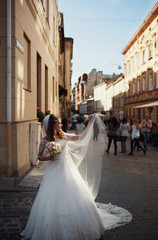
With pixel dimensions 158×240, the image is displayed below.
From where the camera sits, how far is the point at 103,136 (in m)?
4.55

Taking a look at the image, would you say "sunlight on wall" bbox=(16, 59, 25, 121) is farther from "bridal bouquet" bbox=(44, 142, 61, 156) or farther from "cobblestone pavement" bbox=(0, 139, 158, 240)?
"bridal bouquet" bbox=(44, 142, 61, 156)

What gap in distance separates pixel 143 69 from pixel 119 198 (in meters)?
26.6

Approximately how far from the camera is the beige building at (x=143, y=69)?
24.7 metres

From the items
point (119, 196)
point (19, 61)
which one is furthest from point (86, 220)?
point (19, 61)

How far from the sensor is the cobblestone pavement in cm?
351

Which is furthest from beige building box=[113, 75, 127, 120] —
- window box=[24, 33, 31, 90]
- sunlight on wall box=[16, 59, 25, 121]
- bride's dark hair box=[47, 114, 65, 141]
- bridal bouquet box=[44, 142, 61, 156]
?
bridal bouquet box=[44, 142, 61, 156]

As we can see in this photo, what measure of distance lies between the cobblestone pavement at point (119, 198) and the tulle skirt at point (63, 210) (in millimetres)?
362

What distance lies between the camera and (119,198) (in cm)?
500

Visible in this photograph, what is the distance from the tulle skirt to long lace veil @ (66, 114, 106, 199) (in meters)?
0.38

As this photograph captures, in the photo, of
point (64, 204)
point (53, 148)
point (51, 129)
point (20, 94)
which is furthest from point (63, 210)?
point (20, 94)

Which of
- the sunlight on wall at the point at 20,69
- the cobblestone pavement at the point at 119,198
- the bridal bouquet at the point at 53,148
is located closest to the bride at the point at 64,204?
the bridal bouquet at the point at 53,148

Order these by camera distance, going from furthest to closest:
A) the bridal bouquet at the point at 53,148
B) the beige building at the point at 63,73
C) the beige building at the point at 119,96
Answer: the beige building at the point at 119,96 < the beige building at the point at 63,73 < the bridal bouquet at the point at 53,148

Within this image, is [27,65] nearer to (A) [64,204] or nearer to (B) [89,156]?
(B) [89,156]

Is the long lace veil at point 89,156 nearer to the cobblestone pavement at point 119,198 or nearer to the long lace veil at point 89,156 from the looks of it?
the long lace veil at point 89,156
